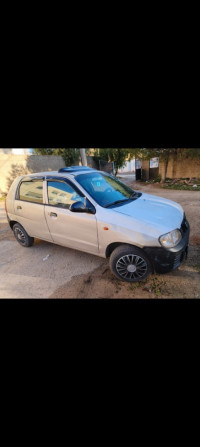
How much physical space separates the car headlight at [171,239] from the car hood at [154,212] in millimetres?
76

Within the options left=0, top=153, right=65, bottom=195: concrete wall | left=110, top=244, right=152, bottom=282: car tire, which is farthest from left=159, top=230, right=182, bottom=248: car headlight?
left=0, top=153, right=65, bottom=195: concrete wall

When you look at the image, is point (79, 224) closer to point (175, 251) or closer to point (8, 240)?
point (175, 251)

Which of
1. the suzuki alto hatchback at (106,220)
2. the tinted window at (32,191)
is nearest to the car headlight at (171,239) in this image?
the suzuki alto hatchback at (106,220)

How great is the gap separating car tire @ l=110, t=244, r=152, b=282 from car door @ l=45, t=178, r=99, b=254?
1.29ft

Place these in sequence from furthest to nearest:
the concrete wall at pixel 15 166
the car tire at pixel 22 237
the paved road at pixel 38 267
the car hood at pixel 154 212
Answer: the concrete wall at pixel 15 166, the car tire at pixel 22 237, the paved road at pixel 38 267, the car hood at pixel 154 212

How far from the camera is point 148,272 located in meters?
2.48

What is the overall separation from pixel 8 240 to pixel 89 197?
9.64 ft

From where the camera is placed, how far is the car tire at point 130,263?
2.43 m

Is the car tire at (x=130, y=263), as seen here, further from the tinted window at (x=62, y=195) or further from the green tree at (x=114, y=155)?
the green tree at (x=114, y=155)

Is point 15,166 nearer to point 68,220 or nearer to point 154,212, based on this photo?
point 68,220

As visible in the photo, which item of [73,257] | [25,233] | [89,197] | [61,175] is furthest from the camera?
[25,233]

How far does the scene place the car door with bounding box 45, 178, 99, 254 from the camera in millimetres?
2725

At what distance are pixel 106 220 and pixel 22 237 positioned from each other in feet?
7.90
